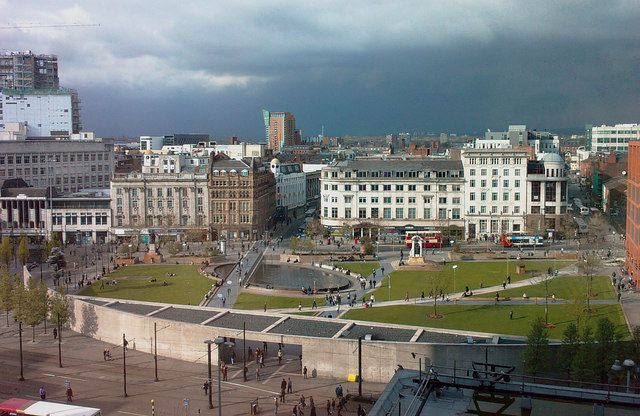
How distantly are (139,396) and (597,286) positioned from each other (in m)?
43.5

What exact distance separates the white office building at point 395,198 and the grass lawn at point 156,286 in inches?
1259

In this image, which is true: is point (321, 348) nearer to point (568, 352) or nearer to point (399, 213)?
point (568, 352)

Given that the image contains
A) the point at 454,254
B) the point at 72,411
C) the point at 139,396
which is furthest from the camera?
the point at 454,254

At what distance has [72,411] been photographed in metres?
31.8

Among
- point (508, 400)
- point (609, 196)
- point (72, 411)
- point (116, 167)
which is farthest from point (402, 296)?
point (116, 167)

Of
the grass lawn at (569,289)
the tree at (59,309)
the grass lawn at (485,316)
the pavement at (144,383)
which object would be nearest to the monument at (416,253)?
the grass lawn at (569,289)

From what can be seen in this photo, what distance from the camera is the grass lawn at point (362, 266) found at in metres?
77.7

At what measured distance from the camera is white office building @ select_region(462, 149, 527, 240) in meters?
105

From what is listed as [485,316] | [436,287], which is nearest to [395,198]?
[436,287]

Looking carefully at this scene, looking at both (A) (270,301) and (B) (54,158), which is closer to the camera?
(A) (270,301)

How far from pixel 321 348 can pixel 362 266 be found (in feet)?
132

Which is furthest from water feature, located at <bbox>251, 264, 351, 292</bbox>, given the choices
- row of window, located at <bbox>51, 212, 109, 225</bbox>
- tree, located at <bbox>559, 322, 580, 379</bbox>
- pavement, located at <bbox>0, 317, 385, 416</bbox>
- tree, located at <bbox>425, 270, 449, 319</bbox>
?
row of window, located at <bbox>51, 212, 109, 225</bbox>

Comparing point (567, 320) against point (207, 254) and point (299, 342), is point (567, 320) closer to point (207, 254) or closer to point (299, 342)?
point (299, 342)

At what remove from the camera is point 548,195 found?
104188mm
